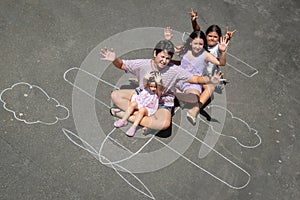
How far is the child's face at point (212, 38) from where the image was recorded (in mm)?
5184

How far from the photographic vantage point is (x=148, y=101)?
4.81m

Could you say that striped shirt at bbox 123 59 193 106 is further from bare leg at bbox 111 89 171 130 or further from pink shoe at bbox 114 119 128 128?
pink shoe at bbox 114 119 128 128

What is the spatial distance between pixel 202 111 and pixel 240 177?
102 cm

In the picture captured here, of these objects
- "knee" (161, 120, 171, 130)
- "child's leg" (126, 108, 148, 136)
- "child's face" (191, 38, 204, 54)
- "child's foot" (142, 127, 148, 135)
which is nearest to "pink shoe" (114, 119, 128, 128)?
"child's leg" (126, 108, 148, 136)

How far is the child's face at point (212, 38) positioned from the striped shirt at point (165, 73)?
57cm

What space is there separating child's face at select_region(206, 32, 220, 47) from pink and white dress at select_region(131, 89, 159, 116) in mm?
1049

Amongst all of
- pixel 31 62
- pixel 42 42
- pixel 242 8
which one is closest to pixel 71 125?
pixel 31 62

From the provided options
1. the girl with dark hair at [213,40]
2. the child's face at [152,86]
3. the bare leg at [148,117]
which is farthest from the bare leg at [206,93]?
the child's face at [152,86]

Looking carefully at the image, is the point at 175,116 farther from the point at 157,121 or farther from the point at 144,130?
the point at 144,130

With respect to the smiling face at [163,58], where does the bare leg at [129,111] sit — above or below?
below

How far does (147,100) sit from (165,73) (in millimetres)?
379

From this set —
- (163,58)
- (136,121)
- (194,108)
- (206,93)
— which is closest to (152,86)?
(163,58)

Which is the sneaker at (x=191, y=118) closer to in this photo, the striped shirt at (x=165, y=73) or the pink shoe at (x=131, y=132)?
the striped shirt at (x=165, y=73)

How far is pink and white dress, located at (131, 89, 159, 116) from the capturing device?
481 centimetres
